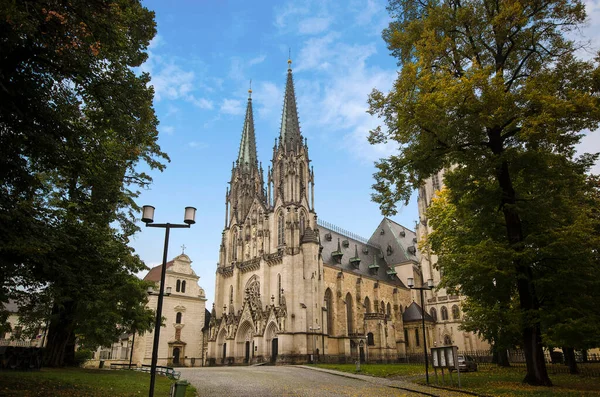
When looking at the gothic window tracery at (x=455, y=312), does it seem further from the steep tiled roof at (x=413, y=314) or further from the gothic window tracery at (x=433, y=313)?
the steep tiled roof at (x=413, y=314)

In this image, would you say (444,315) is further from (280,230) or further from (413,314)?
(280,230)

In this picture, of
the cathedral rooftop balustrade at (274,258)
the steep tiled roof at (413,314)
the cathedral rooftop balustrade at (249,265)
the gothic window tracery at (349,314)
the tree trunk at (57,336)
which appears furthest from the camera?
the steep tiled roof at (413,314)

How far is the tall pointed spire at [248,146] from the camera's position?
5900 centimetres

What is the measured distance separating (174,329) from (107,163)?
3953cm

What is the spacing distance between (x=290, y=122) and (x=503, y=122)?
130 ft

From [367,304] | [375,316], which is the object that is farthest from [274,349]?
[367,304]

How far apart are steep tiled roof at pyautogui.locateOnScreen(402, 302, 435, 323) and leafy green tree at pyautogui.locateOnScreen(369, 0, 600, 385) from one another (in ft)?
122

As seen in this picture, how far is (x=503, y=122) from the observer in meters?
15.0

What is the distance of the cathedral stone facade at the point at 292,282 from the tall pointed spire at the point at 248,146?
3.44 feet

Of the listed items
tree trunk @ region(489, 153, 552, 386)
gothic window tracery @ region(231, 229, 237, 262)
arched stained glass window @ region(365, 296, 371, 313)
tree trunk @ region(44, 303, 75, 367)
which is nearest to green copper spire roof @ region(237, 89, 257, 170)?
gothic window tracery @ region(231, 229, 237, 262)

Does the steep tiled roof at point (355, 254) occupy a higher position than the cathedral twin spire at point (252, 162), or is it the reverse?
the cathedral twin spire at point (252, 162)

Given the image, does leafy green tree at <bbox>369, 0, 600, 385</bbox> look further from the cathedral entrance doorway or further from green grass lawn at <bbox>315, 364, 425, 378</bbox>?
the cathedral entrance doorway

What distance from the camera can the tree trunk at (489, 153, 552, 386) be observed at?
1462cm

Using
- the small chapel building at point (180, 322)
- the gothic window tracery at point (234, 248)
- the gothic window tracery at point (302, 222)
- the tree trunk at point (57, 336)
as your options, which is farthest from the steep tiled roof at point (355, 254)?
the tree trunk at point (57, 336)
